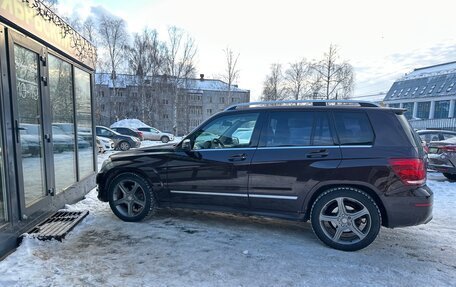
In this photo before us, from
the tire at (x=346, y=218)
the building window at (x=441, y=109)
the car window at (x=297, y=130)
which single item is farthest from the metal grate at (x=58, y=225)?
the building window at (x=441, y=109)

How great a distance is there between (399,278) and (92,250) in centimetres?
353

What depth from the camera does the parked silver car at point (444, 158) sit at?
8.24m

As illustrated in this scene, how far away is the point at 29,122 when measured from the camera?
168 inches

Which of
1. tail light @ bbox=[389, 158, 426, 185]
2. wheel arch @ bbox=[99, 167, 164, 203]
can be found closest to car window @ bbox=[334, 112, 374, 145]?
tail light @ bbox=[389, 158, 426, 185]

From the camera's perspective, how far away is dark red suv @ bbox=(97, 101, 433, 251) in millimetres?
3678

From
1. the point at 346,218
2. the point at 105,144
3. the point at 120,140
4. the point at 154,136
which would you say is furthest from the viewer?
the point at 154,136

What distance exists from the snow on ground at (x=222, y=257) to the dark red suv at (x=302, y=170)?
35 centimetres

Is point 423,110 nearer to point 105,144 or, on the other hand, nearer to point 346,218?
point 105,144

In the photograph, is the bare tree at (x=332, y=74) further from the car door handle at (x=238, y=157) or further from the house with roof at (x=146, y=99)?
the car door handle at (x=238, y=157)

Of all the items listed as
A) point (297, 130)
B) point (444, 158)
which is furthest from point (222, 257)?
point (444, 158)

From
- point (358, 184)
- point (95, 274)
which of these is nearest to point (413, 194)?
point (358, 184)

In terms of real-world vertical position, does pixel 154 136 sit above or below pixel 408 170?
below

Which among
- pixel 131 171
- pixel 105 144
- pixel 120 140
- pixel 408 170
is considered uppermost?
pixel 408 170

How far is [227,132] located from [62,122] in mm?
3210
